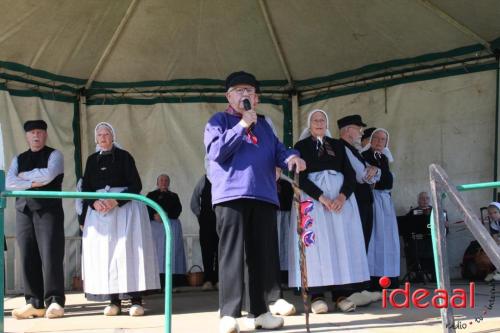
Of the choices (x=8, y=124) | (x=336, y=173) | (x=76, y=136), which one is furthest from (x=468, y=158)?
(x=8, y=124)

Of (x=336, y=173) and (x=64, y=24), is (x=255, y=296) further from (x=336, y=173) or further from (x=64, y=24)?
(x=64, y=24)

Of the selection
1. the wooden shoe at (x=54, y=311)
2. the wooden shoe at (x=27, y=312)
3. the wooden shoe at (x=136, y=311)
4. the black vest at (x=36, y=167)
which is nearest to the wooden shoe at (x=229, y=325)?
the wooden shoe at (x=136, y=311)

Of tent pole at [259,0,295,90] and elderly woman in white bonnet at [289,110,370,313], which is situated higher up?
tent pole at [259,0,295,90]

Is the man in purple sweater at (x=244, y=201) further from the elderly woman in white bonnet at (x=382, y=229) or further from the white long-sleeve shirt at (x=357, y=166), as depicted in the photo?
the elderly woman in white bonnet at (x=382, y=229)

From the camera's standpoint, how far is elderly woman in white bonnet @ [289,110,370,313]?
539 cm

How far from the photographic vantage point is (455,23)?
7.74 meters

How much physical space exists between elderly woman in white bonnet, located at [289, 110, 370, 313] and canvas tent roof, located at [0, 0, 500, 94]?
9.22 feet

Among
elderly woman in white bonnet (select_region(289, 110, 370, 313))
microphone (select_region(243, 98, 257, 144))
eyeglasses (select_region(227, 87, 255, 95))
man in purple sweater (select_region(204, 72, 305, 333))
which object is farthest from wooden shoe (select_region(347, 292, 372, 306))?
eyeglasses (select_region(227, 87, 255, 95))

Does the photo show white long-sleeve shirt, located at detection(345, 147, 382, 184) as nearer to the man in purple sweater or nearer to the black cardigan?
the black cardigan

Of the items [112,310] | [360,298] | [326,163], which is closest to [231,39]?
[326,163]

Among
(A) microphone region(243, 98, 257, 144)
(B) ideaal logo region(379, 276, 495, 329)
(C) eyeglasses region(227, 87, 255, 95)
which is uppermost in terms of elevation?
(C) eyeglasses region(227, 87, 255, 95)

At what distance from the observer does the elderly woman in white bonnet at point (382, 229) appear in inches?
260

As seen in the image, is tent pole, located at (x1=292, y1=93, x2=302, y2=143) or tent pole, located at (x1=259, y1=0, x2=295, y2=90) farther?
tent pole, located at (x1=292, y1=93, x2=302, y2=143)

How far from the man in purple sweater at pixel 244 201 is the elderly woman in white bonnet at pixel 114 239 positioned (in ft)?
4.47
